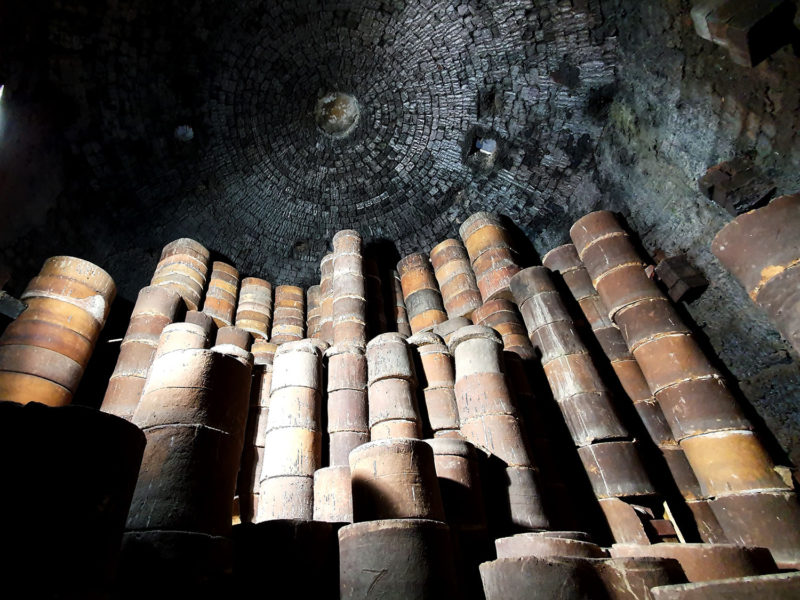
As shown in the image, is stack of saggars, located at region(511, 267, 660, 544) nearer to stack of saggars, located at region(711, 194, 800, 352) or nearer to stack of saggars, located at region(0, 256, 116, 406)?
stack of saggars, located at region(711, 194, 800, 352)

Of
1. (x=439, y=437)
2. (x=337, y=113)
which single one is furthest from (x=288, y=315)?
(x=439, y=437)

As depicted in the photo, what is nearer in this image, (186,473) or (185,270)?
(186,473)

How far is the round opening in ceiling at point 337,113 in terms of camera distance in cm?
907

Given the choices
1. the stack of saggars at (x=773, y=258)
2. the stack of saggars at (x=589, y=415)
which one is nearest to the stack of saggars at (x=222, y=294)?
the stack of saggars at (x=589, y=415)

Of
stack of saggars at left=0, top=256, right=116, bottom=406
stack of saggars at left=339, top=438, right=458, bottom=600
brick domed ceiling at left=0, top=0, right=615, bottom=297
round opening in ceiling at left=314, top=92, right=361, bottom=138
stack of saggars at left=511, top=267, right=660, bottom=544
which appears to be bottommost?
stack of saggars at left=339, top=438, right=458, bottom=600

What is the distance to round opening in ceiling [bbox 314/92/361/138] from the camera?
9.07 metres

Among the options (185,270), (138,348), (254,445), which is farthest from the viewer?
(185,270)

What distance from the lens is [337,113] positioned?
30.0ft

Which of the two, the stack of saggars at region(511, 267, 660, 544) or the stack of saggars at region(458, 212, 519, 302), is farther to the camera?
the stack of saggars at region(458, 212, 519, 302)

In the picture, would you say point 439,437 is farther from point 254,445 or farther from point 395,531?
point 254,445

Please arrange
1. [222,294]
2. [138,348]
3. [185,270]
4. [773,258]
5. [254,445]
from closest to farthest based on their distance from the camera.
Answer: [773,258] < [254,445] < [138,348] < [185,270] < [222,294]

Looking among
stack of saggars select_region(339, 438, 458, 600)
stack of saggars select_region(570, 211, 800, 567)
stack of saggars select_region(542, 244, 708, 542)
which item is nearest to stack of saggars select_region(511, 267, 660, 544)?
stack of saggars select_region(542, 244, 708, 542)

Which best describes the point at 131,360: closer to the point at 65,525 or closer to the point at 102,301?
the point at 102,301

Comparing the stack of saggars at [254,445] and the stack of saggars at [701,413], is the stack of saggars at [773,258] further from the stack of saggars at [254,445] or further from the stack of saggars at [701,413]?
the stack of saggars at [254,445]
